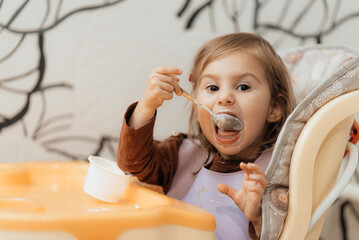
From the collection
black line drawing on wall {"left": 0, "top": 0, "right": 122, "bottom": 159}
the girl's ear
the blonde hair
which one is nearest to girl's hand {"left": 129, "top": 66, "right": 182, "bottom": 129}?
the blonde hair

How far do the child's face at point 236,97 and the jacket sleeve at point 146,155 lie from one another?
130 mm

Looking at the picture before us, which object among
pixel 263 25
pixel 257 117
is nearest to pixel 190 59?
pixel 263 25

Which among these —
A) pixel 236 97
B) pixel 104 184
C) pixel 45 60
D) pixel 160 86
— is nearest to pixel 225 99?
pixel 236 97

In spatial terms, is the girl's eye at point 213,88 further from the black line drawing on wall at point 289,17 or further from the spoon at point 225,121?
the black line drawing on wall at point 289,17

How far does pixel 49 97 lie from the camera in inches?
41.6

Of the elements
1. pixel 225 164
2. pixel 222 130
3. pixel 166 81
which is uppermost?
pixel 166 81

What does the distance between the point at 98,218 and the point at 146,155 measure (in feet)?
1.10

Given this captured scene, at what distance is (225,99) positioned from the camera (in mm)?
793

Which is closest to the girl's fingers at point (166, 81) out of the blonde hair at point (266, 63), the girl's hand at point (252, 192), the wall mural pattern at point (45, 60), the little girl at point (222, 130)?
the little girl at point (222, 130)

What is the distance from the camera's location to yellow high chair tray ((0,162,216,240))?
52cm

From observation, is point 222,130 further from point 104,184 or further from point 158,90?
point 104,184

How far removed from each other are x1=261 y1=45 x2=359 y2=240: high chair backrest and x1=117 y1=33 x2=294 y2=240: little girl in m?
0.08

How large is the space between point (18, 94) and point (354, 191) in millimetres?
973

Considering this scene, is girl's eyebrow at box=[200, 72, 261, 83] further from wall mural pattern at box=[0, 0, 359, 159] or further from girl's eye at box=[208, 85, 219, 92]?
wall mural pattern at box=[0, 0, 359, 159]
